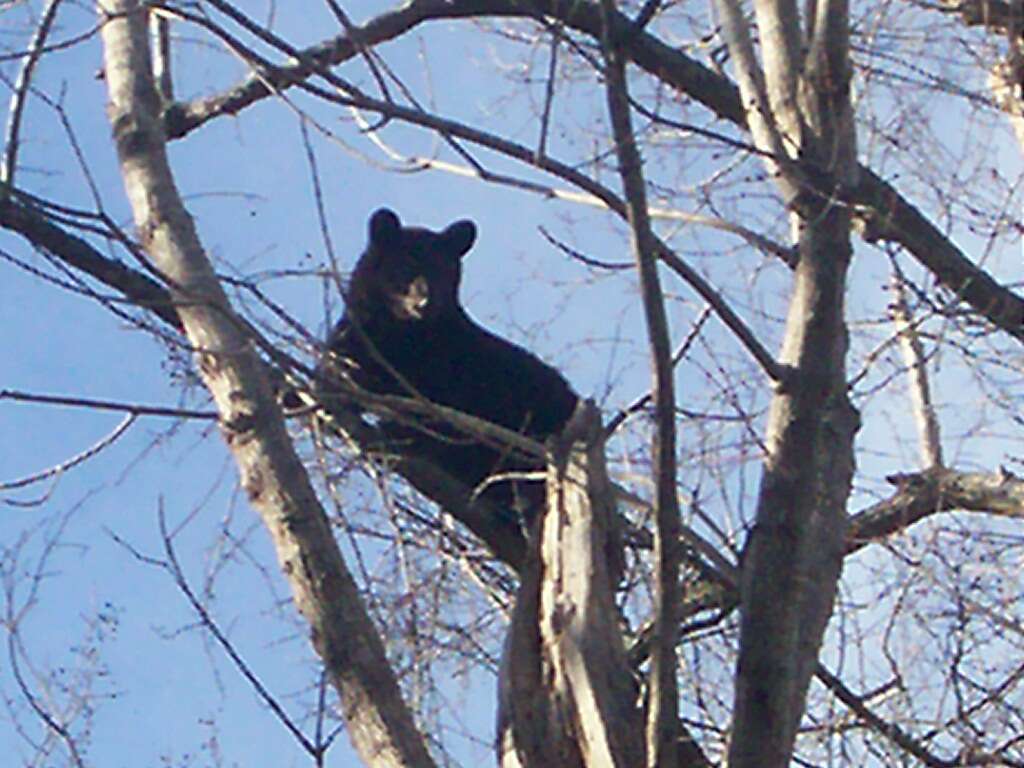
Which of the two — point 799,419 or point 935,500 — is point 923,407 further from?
point 799,419

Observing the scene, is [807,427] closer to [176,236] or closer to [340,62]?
[176,236]

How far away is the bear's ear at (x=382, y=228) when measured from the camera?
8.34 metres

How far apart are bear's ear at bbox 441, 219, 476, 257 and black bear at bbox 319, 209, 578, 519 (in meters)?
0.04

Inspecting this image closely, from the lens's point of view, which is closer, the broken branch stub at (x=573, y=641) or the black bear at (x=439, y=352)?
the broken branch stub at (x=573, y=641)

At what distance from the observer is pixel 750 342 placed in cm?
410

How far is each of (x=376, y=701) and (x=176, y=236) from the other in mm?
1537

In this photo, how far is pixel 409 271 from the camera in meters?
8.22

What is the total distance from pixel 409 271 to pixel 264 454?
12.5 ft

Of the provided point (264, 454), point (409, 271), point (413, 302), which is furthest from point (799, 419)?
point (409, 271)

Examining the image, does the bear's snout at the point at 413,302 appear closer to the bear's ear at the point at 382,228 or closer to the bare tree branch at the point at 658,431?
the bear's ear at the point at 382,228

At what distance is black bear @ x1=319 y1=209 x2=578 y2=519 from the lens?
670 centimetres

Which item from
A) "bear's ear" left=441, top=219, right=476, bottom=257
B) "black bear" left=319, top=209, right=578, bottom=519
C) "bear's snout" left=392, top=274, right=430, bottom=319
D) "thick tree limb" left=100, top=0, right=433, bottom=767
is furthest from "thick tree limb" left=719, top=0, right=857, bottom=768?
"bear's ear" left=441, top=219, right=476, bottom=257

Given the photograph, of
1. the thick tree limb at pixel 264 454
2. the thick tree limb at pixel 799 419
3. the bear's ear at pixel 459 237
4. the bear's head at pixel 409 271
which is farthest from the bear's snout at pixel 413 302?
the thick tree limb at pixel 799 419

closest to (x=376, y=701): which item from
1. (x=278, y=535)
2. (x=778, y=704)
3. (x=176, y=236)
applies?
(x=278, y=535)
